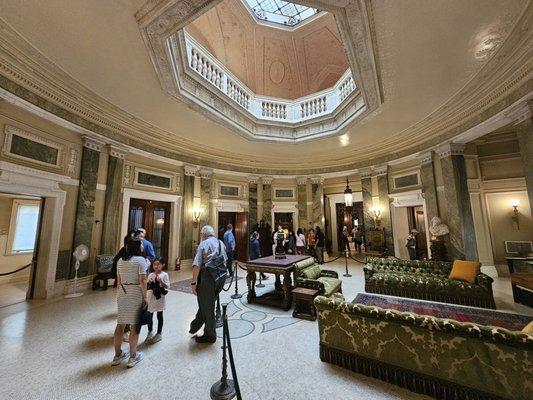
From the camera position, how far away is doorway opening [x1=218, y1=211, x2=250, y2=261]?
933cm

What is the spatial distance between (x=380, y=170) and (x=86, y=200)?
9.62 m

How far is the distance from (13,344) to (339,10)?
6.68 metres

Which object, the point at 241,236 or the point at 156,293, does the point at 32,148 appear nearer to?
the point at 156,293

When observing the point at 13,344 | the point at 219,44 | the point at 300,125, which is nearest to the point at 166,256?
the point at 13,344

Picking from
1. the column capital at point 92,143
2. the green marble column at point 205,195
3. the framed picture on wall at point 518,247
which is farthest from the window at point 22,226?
the framed picture on wall at point 518,247

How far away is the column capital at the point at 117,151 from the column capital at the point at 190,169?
206cm

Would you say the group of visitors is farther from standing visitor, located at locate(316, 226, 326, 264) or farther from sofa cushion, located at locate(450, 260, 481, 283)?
Result: standing visitor, located at locate(316, 226, 326, 264)

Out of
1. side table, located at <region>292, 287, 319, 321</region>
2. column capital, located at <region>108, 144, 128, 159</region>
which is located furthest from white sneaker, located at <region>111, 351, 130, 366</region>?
column capital, located at <region>108, 144, 128, 159</region>

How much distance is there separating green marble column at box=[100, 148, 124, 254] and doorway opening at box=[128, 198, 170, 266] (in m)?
0.63

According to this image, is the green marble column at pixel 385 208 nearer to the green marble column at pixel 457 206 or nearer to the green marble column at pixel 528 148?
the green marble column at pixel 457 206

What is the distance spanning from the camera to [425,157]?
719 centimetres

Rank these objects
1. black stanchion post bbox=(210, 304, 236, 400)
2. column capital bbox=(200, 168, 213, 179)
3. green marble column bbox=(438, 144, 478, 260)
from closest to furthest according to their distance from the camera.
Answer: black stanchion post bbox=(210, 304, 236, 400) < green marble column bbox=(438, 144, 478, 260) < column capital bbox=(200, 168, 213, 179)

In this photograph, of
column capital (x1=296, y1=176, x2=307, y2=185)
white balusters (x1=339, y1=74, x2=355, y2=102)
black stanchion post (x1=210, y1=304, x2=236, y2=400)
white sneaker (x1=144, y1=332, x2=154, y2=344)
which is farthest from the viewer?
column capital (x1=296, y1=176, x2=307, y2=185)

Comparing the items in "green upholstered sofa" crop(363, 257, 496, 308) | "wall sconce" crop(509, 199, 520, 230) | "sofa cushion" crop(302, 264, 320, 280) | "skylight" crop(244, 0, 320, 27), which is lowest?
"green upholstered sofa" crop(363, 257, 496, 308)
